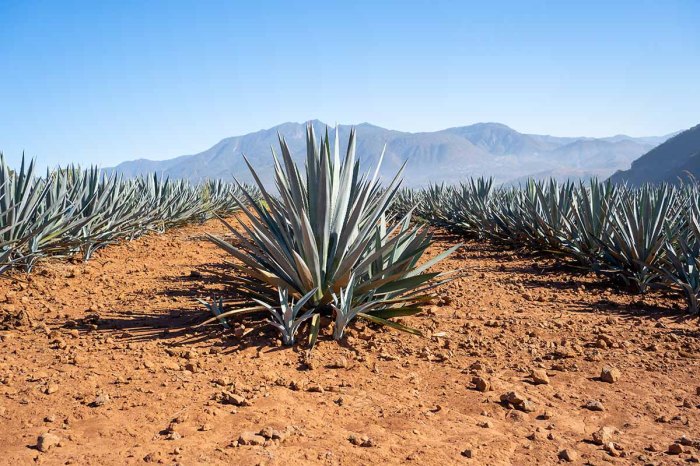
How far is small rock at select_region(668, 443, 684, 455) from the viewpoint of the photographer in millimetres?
2266

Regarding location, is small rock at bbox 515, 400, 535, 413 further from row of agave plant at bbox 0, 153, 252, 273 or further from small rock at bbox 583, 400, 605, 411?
row of agave plant at bbox 0, 153, 252, 273

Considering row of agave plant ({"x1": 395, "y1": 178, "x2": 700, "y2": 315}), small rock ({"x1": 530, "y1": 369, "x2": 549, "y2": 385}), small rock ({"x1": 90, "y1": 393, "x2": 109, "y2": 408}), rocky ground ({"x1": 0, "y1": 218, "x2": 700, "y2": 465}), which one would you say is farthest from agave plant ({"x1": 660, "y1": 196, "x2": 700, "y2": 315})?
small rock ({"x1": 90, "y1": 393, "x2": 109, "y2": 408})

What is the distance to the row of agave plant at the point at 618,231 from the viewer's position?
482 centimetres

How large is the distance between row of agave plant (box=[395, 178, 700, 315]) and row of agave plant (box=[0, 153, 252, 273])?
303cm

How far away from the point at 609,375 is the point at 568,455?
0.95m

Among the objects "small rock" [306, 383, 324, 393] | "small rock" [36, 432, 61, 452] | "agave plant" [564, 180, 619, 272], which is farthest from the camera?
"agave plant" [564, 180, 619, 272]

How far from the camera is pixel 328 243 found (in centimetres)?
373

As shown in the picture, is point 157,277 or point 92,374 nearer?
point 92,374

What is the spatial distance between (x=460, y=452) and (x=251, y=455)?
0.76 meters

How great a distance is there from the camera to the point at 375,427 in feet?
8.02

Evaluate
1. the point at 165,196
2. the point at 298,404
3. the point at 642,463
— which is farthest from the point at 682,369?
the point at 165,196

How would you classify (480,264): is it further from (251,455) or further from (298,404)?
(251,455)

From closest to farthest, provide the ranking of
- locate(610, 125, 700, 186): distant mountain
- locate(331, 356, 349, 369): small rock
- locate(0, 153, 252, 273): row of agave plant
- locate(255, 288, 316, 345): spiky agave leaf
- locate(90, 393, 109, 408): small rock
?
locate(90, 393, 109, 408): small rock, locate(331, 356, 349, 369): small rock, locate(255, 288, 316, 345): spiky agave leaf, locate(0, 153, 252, 273): row of agave plant, locate(610, 125, 700, 186): distant mountain

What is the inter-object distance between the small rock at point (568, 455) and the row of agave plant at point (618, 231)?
1.78 m
